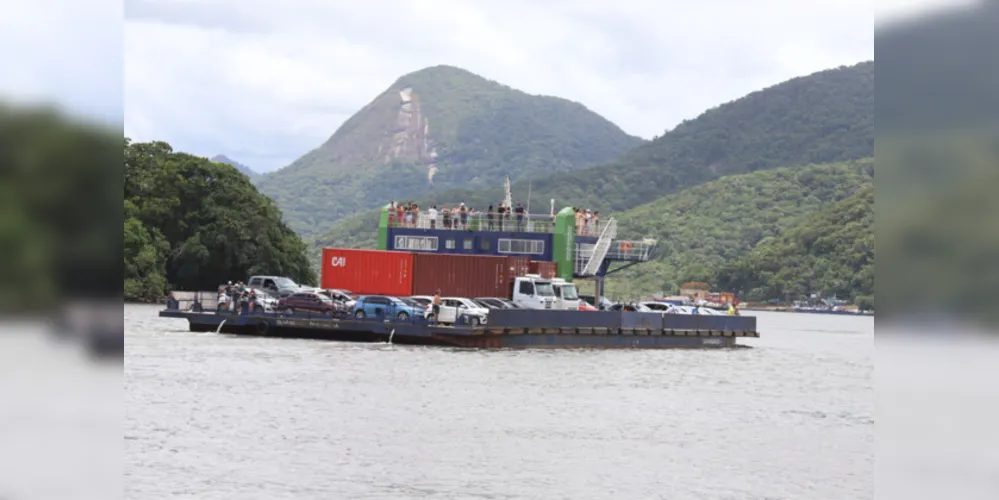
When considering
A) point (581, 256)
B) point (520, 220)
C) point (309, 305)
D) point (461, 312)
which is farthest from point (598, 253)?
point (309, 305)

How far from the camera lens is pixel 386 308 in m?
53.8

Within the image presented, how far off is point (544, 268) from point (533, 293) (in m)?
5.23

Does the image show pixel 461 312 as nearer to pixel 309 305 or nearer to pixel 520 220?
pixel 309 305

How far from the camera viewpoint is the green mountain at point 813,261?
174 m

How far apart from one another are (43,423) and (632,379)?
36591mm

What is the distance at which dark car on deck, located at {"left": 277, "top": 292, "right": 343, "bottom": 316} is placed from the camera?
54.6m

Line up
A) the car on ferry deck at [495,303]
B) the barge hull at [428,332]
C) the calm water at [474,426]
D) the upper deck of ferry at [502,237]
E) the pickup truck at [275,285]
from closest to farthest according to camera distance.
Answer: the calm water at [474,426], the barge hull at [428,332], the car on ferry deck at [495,303], the upper deck of ferry at [502,237], the pickup truck at [275,285]

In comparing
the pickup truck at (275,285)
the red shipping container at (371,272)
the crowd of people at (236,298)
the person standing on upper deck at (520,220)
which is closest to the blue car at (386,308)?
the crowd of people at (236,298)

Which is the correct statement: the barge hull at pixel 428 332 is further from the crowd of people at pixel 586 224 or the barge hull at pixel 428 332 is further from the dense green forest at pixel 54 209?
the dense green forest at pixel 54 209

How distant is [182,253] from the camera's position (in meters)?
99.3

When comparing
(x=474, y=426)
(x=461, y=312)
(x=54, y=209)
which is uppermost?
(x=54, y=209)

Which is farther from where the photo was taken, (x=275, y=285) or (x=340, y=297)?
(x=275, y=285)

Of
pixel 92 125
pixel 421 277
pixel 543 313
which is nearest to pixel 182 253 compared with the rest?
pixel 421 277

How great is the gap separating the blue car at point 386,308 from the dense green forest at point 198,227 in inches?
1797
